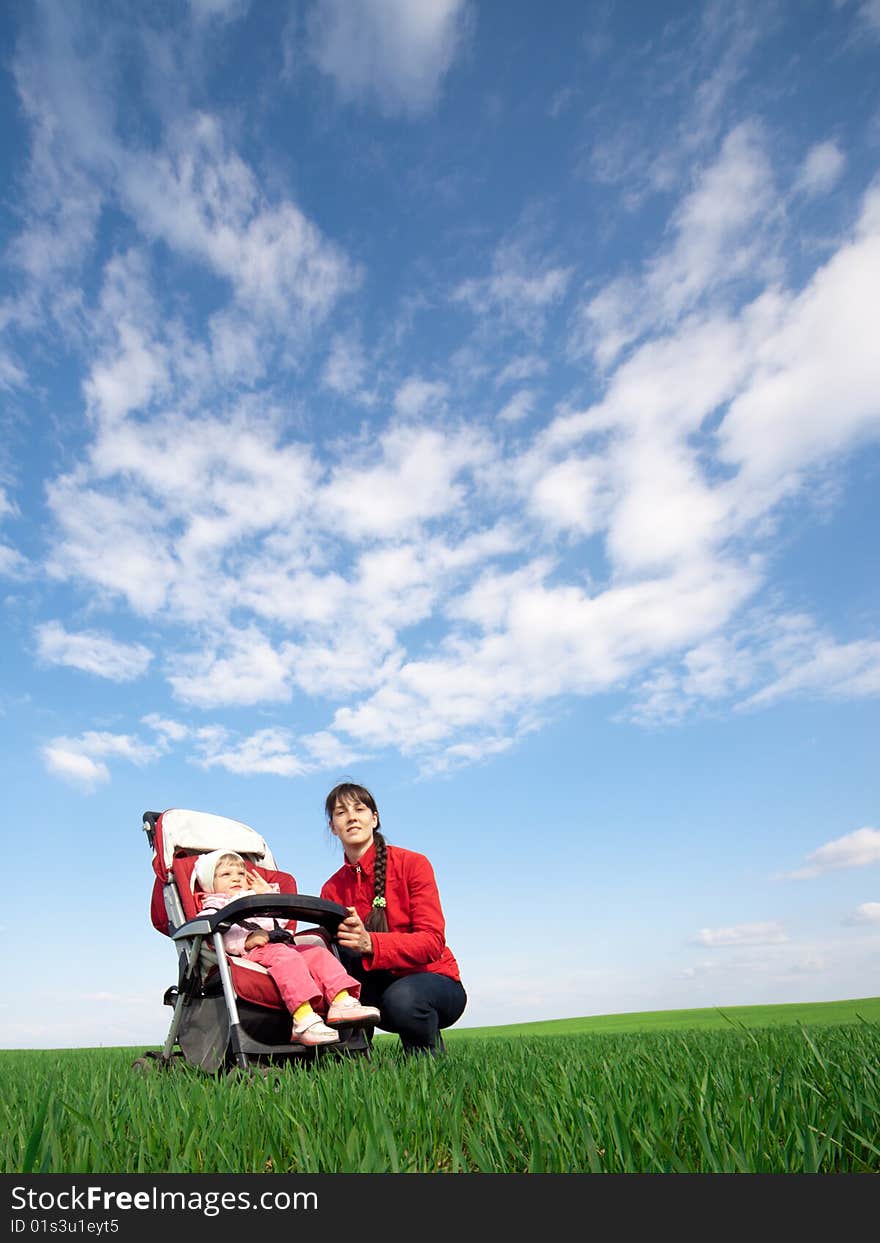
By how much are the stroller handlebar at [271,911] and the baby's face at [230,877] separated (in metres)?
0.97

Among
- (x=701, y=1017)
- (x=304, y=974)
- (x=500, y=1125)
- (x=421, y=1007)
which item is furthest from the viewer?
(x=701, y=1017)

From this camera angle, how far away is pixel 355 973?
16.7ft

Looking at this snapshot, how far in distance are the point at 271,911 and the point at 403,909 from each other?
38.9 inches

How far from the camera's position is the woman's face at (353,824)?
5.04 m

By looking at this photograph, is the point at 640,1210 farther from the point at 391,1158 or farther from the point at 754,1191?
the point at 391,1158

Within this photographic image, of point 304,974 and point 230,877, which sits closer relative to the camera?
point 304,974

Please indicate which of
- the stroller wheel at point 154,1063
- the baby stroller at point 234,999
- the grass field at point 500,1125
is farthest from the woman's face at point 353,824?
the grass field at point 500,1125

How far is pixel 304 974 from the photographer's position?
4406mm

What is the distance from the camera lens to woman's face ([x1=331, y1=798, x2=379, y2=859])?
16.5 ft

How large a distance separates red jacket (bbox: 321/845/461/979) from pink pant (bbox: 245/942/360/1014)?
216mm

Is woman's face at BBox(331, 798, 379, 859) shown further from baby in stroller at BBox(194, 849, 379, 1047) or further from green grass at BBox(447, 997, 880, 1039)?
green grass at BBox(447, 997, 880, 1039)

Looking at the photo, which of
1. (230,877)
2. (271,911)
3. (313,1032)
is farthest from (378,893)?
(230,877)

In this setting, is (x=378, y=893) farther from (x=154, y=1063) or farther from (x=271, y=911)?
(x=154, y=1063)

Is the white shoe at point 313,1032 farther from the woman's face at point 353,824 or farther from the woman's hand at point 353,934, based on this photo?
the woman's face at point 353,824
